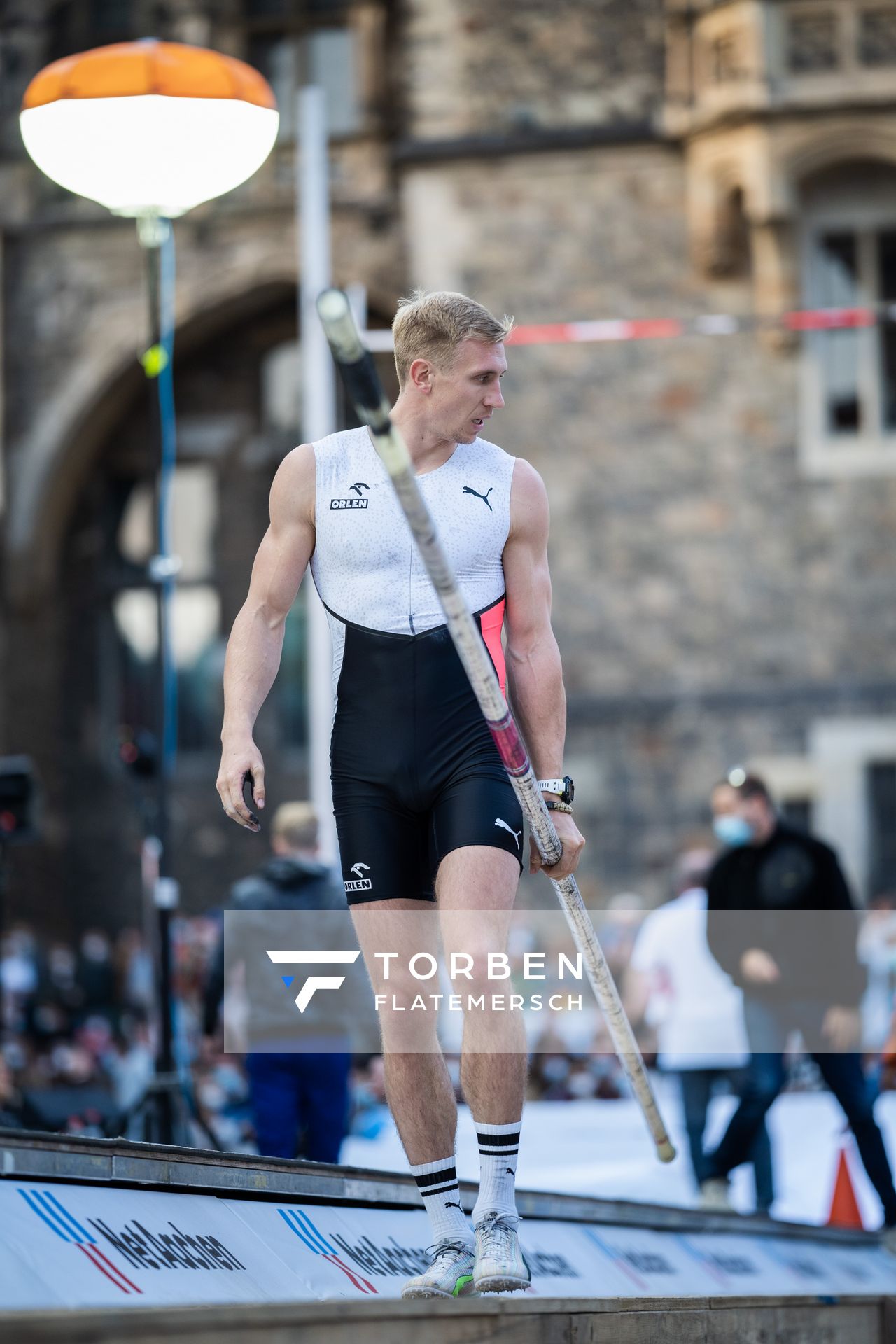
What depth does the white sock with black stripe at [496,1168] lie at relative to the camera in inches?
137

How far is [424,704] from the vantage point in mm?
3592

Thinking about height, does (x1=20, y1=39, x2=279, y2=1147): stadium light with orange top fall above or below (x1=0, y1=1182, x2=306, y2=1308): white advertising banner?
above

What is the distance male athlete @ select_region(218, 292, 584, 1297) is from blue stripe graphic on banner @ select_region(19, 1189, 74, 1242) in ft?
2.46

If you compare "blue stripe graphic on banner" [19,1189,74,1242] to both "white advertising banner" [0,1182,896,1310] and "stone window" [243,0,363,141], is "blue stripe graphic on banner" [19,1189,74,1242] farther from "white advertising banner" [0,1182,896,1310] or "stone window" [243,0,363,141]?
"stone window" [243,0,363,141]

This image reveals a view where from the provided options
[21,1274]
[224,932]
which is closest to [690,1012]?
[224,932]

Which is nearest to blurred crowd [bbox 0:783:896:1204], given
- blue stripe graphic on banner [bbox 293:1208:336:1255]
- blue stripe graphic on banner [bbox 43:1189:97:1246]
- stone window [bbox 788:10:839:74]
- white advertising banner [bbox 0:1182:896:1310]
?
white advertising banner [bbox 0:1182:896:1310]

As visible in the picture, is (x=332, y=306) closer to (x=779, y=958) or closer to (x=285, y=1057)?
(x=285, y=1057)

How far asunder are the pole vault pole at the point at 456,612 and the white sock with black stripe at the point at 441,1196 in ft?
1.74

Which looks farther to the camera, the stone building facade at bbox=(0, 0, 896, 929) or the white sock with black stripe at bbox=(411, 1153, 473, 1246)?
the stone building facade at bbox=(0, 0, 896, 929)

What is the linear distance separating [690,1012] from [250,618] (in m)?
5.16

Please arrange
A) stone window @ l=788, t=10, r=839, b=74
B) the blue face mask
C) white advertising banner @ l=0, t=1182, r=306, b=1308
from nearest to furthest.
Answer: white advertising banner @ l=0, t=1182, r=306, b=1308, the blue face mask, stone window @ l=788, t=10, r=839, b=74

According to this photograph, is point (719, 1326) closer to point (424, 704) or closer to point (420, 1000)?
point (420, 1000)

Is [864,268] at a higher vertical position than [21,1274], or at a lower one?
higher

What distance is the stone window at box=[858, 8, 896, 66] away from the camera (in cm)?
1683
